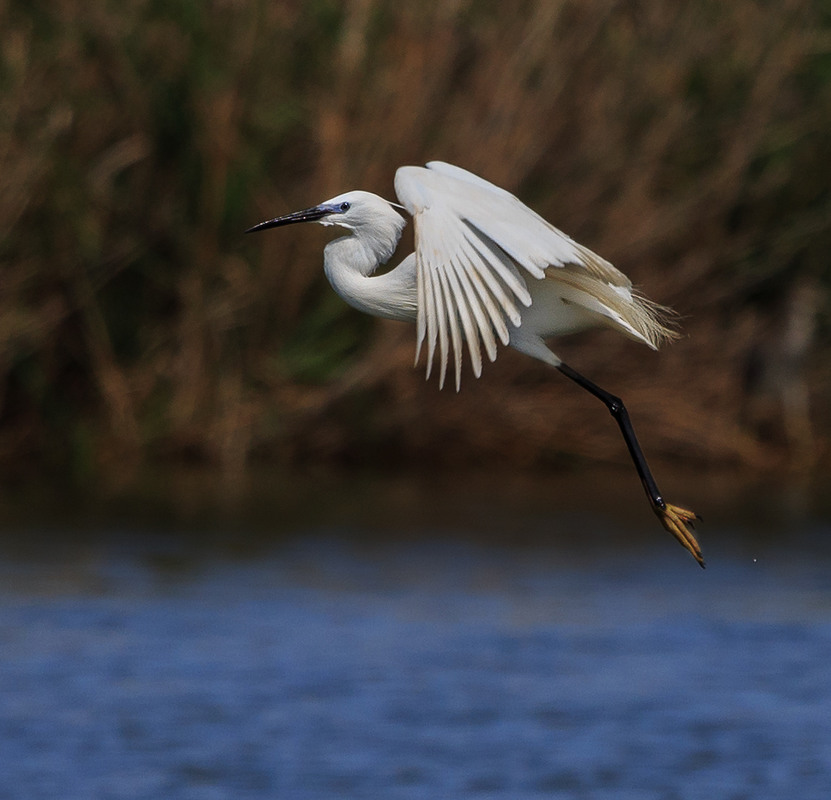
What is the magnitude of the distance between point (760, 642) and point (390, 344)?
449cm

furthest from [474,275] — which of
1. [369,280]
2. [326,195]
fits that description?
[326,195]

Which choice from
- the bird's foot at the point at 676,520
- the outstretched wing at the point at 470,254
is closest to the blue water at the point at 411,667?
the bird's foot at the point at 676,520

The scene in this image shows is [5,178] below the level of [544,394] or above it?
above

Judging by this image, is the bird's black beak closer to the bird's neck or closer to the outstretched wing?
the bird's neck

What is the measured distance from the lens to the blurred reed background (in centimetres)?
1484

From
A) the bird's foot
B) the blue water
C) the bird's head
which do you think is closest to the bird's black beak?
the bird's head

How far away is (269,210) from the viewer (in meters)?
15.1

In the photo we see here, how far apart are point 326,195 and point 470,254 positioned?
935cm

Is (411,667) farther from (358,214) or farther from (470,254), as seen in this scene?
(470,254)

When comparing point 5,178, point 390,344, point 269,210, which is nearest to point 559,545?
point 390,344

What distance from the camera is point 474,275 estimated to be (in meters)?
5.28

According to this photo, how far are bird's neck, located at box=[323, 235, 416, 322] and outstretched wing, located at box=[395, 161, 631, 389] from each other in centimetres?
46

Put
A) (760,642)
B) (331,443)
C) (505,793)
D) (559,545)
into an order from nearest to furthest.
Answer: (505,793) < (760,642) < (559,545) < (331,443)

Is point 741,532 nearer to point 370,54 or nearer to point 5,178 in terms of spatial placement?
point 370,54
